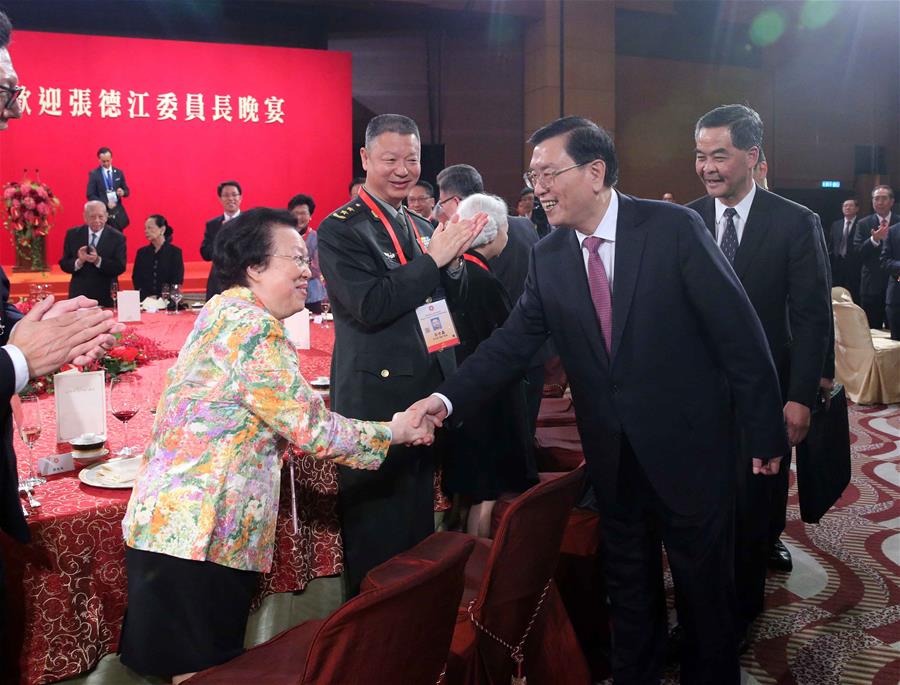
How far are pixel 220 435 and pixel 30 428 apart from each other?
56cm

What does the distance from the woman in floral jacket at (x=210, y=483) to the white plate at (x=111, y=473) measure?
9.7 inches

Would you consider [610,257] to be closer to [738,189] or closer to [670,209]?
[670,209]

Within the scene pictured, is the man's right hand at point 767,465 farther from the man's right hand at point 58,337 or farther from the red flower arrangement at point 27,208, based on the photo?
the red flower arrangement at point 27,208

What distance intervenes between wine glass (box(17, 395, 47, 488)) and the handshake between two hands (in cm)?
80

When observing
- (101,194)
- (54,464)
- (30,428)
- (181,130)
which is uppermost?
(181,130)

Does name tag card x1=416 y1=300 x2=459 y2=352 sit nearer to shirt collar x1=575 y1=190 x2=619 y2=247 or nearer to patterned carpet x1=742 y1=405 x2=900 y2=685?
shirt collar x1=575 y1=190 x2=619 y2=247

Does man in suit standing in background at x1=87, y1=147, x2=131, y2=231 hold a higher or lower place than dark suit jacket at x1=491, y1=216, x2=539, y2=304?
higher

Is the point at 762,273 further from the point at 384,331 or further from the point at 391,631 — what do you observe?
the point at 391,631

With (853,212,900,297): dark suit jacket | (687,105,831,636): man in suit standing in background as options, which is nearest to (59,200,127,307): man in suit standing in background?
(687,105,831,636): man in suit standing in background

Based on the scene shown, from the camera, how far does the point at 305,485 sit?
220 centimetres

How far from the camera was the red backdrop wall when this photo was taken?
8383mm

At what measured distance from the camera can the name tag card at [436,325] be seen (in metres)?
2.13

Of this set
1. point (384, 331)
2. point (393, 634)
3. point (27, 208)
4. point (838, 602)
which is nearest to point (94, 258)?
point (27, 208)

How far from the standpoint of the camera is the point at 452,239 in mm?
2125
